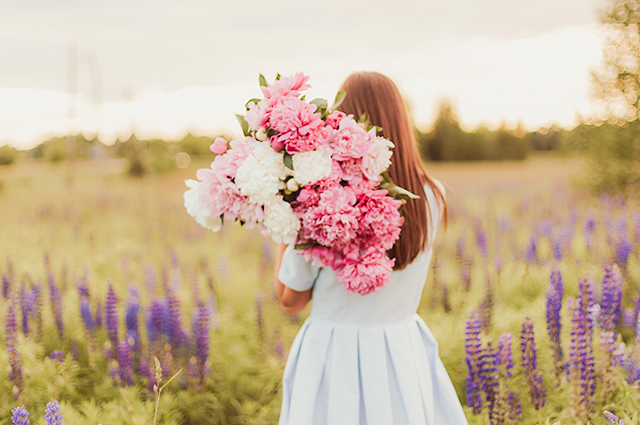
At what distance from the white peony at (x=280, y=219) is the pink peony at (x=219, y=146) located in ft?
0.99

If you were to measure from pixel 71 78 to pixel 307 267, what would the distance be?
477 inches

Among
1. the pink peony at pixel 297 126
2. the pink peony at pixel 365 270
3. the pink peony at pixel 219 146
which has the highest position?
the pink peony at pixel 297 126

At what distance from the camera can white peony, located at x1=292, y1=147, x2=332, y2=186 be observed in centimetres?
166

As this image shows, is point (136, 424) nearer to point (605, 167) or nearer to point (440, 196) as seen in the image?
point (440, 196)


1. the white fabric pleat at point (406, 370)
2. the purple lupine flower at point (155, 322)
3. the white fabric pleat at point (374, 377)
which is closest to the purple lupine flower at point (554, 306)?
the white fabric pleat at point (406, 370)

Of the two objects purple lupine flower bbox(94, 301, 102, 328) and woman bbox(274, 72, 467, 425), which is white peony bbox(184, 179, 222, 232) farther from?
purple lupine flower bbox(94, 301, 102, 328)

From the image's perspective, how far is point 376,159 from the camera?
68.1 inches

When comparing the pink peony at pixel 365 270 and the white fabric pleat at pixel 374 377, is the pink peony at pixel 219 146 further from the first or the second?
the white fabric pleat at pixel 374 377

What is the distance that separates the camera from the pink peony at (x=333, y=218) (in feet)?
5.33

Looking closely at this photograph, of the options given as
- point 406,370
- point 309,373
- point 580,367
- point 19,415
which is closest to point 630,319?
point 580,367

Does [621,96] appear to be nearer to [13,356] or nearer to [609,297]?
[609,297]

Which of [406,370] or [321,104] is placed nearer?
[321,104]

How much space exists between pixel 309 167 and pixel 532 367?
2.02 metres

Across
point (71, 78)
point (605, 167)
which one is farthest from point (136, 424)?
point (71, 78)
